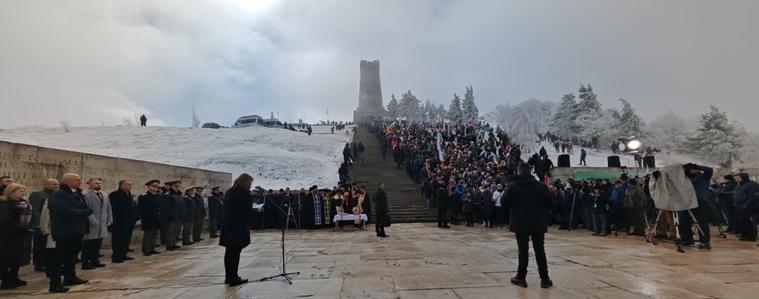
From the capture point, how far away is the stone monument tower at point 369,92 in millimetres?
82250

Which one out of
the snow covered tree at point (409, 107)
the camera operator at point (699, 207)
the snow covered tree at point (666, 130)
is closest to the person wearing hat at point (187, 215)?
the camera operator at point (699, 207)

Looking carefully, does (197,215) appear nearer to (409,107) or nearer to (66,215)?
(66,215)

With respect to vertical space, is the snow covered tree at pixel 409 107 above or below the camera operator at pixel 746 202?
above

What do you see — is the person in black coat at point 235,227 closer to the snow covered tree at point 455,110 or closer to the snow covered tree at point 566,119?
the snow covered tree at point 566,119

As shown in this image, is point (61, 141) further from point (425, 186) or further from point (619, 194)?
point (619, 194)

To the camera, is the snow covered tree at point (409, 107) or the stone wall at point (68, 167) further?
the snow covered tree at point (409, 107)

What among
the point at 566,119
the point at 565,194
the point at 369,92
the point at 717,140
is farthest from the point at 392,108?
the point at 565,194

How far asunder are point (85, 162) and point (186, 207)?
245 centimetres

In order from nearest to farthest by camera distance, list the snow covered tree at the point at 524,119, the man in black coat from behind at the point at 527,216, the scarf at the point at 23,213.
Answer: the man in black coat from behind at the point at 527,216 → the scarf at the point at 23,213 → the snow covered tree at the point at 524,119

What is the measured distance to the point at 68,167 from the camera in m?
9.94

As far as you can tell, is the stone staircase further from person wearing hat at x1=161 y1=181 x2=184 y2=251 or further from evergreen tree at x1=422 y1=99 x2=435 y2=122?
evergreen tree at x1=422 y1=99 x2=435 y2=122

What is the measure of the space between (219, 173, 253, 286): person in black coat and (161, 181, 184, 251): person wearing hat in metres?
4.83

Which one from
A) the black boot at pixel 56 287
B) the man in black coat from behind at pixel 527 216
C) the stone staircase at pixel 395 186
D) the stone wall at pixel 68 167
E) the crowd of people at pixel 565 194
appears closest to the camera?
the man in black coat from behind at pixel 527 216

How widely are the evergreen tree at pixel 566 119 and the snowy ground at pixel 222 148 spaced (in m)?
31.5
